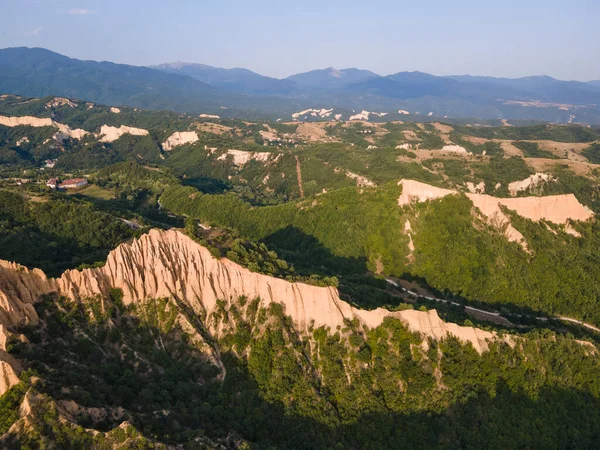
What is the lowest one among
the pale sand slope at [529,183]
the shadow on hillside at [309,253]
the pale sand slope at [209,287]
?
the shadow on hillside at [309,253]

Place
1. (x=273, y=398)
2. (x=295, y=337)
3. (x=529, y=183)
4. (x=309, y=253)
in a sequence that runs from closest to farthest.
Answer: (x=273, y=398) → (x=295, y=337) → (x=309, y=253) → (x=529, y=183)

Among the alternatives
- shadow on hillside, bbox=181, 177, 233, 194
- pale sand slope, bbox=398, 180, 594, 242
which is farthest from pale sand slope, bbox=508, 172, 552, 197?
shadow on hillside, bbox=181, 177, 233, 194

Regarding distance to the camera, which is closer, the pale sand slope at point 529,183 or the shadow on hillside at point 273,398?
the shadow on hillside at point 273,398

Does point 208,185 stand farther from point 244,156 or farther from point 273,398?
point 273,398

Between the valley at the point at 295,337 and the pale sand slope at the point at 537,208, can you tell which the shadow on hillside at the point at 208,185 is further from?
the pale sand slope at the point at 537,208

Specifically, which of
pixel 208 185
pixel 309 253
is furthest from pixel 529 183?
pixel 208 185

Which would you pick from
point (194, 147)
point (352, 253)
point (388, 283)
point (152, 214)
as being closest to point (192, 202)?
point (152, 214)

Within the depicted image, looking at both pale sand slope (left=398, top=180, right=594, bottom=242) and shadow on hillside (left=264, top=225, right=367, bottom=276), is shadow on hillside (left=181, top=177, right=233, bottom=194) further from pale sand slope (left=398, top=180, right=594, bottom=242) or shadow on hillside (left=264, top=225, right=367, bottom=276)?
pale sand slope (left=398, top=180, right=594, bottom=242)

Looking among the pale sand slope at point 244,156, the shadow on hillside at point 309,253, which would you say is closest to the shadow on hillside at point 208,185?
the pale sand slope at point 244,156
